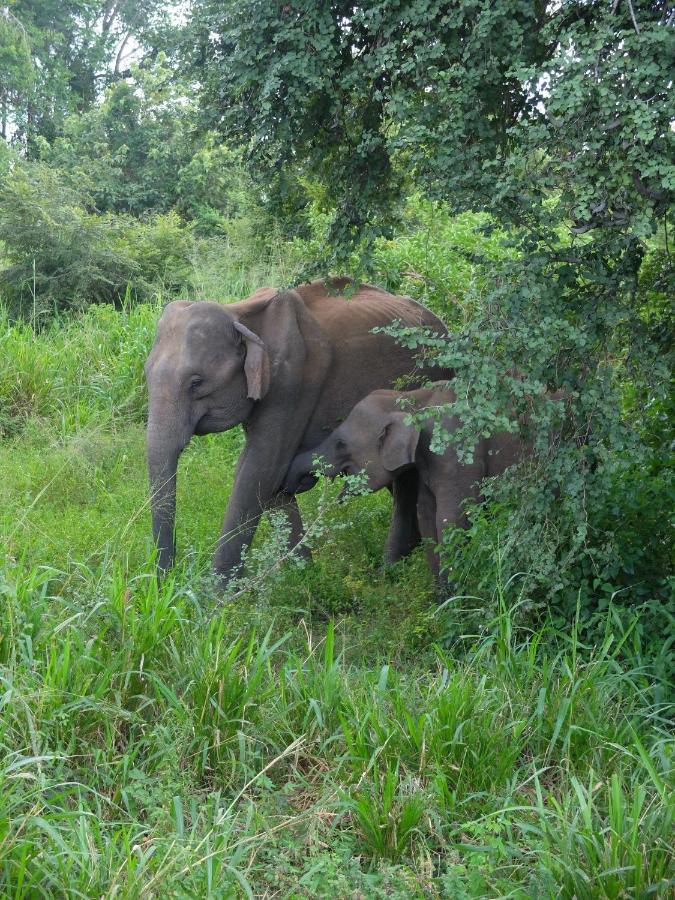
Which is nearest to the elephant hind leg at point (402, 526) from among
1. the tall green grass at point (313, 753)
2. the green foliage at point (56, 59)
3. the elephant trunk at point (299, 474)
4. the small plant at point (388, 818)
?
the elephant trunk at point (299, 474)

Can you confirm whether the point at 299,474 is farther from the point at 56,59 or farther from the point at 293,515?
the point at 56,59

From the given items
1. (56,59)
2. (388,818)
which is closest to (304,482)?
(388,818)

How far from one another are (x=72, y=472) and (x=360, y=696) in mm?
5094

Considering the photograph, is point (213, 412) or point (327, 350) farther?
point (327, 350)

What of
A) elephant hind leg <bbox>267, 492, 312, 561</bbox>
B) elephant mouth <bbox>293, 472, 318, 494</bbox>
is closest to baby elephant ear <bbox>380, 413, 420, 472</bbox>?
elephant mouth <bbox>293, 472, 318, 494</bbox>

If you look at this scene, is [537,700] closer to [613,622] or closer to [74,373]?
[613,622]

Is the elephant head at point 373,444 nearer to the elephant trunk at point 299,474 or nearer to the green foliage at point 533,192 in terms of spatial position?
the elephant trunk at point 299,474

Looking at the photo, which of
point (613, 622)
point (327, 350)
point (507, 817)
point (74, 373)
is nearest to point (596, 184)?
point (613, 622)

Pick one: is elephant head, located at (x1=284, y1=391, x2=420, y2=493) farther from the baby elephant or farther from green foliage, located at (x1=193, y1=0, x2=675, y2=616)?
green foliage, located at (x1=193, y1=0, x2=675, y2=616)

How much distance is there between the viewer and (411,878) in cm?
350

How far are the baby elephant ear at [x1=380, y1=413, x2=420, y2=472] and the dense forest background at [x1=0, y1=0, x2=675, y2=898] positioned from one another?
2.43ft

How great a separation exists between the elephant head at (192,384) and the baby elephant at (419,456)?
23.6 inches

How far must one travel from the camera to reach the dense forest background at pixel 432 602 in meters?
3.57

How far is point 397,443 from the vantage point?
20.7 feet
